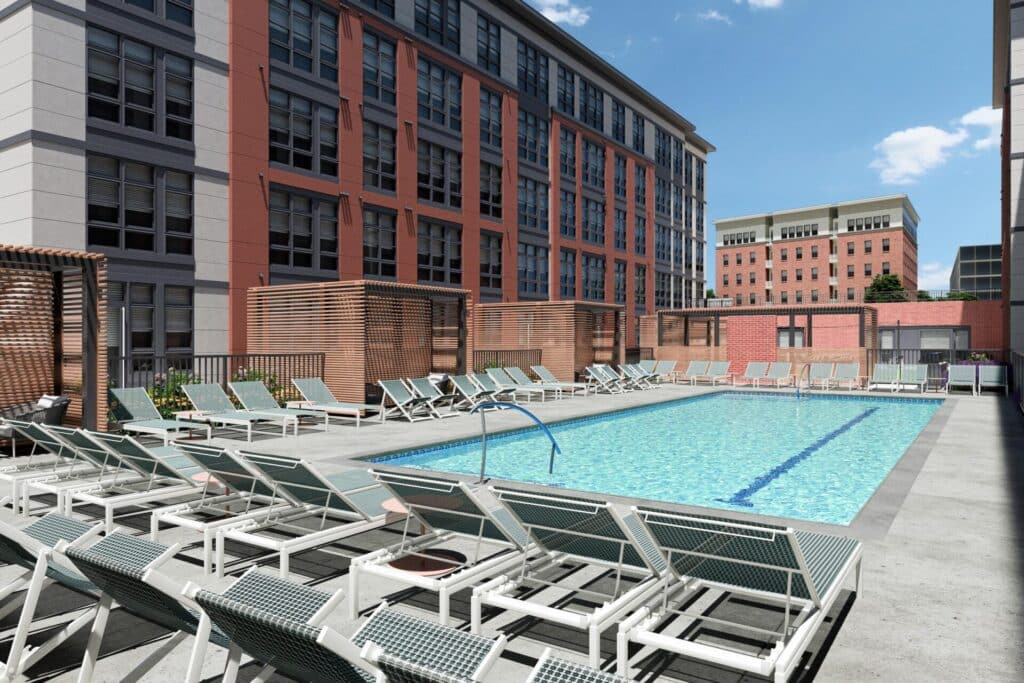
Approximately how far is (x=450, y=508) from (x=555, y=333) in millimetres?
20999

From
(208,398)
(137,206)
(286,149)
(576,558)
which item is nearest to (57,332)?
(208,398)

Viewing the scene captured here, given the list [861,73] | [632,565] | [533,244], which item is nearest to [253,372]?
[632,565]

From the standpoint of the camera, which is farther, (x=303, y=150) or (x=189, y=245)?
(x=303, y=150)

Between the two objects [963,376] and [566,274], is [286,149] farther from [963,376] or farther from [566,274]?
[963,376]

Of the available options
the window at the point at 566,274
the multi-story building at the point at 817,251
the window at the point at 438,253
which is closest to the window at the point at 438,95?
the window at the point at 438,253

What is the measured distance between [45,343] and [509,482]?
28.6ft

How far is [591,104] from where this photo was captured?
4259 centimetres

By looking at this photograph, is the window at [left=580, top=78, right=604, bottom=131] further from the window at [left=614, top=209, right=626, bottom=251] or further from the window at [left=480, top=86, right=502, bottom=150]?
the window at [left=480, top=86, right=502, bottom=150]

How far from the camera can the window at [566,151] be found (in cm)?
3922

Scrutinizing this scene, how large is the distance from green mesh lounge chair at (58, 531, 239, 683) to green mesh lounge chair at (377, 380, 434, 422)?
12.0 metres

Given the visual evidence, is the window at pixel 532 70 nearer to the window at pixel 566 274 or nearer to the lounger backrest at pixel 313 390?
the window at pixel 566 274

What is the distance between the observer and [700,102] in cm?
5266

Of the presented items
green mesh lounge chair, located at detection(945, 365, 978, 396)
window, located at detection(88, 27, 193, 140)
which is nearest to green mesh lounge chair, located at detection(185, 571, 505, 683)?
window, located at detection(88, 27, 193, 140)

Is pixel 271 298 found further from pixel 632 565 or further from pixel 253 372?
pixel 632 565
